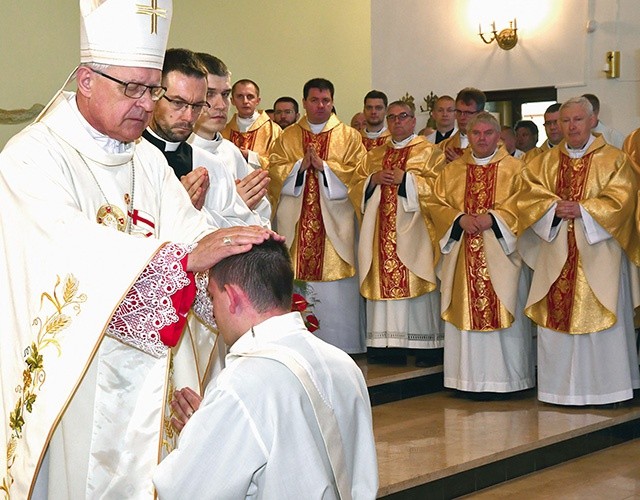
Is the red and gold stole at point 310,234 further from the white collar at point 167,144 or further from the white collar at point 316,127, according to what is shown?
the white collar at point 167,144

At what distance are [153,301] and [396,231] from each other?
5437 millimetres

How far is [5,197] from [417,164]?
18.2ft

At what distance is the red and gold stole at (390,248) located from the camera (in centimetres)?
818

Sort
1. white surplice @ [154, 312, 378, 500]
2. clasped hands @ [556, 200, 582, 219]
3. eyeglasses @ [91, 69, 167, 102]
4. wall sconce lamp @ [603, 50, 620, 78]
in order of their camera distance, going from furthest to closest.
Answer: wall sconce lamp @ [603, 50, 620, 78] < clasped hands @ [556, 200, 582, 219] < eyeglasses @ [91, 69, 167, 102] < white surplice @ [154, 312, 378, 500]

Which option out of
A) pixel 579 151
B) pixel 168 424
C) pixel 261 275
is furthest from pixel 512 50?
pixel 261 275

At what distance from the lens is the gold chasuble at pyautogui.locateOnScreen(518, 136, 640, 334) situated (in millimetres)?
7285

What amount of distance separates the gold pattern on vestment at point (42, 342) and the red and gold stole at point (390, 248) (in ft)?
17.6

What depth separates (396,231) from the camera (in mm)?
8242

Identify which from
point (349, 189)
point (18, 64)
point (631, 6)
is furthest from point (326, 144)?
point (631, 6)

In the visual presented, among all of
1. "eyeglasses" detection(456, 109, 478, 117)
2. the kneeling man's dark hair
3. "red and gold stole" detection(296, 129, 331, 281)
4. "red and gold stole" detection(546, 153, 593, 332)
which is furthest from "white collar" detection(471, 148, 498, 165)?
the kneeling man's dark hair

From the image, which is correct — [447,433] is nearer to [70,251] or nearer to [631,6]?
[70,251]

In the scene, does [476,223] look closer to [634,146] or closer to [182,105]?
[634,146]

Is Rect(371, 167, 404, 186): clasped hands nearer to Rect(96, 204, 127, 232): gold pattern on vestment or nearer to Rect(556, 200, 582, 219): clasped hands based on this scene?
Rect(556, 200, 582, 219): clasped hands

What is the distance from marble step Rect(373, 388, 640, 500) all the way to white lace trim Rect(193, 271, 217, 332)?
233 centimetres
